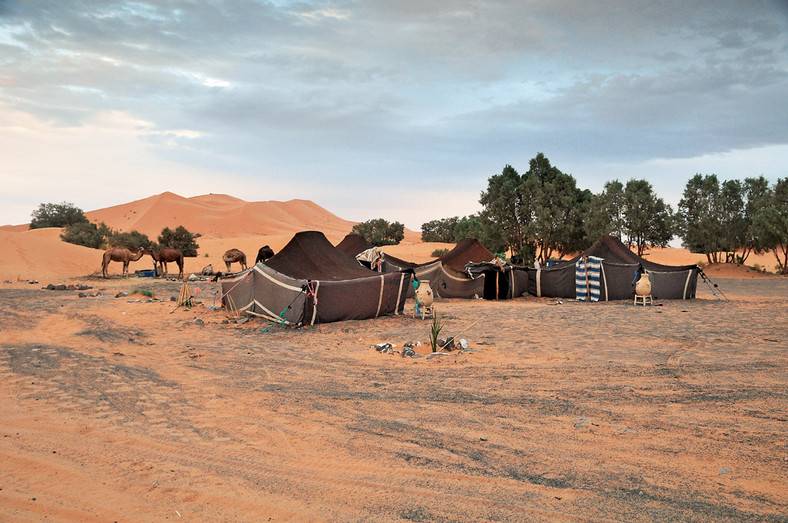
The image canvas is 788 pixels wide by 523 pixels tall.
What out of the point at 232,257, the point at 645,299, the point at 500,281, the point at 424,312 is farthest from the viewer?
the point at 232,257

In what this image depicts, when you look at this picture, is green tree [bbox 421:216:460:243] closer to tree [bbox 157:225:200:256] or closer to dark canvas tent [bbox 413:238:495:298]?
tree [bbox 157:225:200:256]

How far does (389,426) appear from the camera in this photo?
557 cm

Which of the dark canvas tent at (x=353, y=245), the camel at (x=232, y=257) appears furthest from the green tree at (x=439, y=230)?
the dark canvas tent at (x=353, y=245)

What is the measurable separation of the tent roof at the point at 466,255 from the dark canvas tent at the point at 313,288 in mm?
10261

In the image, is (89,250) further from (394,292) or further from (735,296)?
(735,296)

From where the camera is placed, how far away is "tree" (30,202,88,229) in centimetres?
5900

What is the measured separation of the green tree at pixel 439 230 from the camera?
222 feet

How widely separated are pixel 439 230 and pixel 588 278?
4983 cm

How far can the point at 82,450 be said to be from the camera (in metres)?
4.69

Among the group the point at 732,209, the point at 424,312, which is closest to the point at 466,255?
the point at 424,312

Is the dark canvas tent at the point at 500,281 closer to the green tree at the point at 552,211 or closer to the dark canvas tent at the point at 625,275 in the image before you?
the dark canvas tent at the point at 625,275

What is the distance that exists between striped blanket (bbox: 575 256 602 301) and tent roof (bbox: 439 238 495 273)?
19.5ft

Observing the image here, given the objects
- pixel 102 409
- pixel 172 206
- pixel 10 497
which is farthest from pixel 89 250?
pixel 172 206

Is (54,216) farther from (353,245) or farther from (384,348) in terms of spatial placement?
(384,348)
